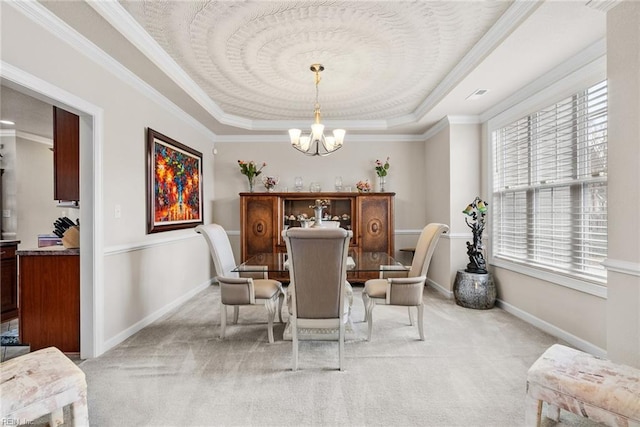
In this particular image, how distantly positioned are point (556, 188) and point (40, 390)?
13.1 feet

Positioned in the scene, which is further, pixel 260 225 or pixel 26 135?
pixel 260 225

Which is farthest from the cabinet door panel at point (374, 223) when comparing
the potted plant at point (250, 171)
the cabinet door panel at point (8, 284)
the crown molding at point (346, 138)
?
the cabinet door panel at point (8, 284)

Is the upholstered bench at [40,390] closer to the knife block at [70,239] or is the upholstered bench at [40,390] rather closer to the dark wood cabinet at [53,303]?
the dark wood cabinet at [53,303]

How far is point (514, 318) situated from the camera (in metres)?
3.42

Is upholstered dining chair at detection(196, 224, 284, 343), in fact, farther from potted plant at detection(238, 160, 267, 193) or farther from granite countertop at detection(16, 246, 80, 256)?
potted plant at detection(238, 160, 267, 193)

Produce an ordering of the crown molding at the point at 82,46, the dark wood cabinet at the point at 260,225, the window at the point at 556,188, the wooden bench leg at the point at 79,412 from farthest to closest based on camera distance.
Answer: the dark wood cabinet at the point at 260,225
the window at the point at 556,188
the crown molding at the point at 82,46
the wooden bench leg at the point at 79,412

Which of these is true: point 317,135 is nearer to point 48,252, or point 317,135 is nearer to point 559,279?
point 48,252

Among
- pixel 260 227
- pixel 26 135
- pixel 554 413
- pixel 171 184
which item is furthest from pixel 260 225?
pixel 554 413

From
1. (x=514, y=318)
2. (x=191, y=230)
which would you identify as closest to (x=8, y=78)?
(x=191, y=230)

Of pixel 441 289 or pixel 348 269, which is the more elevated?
pixel 348 269

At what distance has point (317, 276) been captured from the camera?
2.24 m

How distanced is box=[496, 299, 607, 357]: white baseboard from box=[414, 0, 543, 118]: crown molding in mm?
2521

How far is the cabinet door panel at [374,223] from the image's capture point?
196 inches

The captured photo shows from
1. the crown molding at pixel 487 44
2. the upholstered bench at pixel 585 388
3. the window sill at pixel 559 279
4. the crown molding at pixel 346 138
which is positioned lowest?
the upholstered bench at pixel 585 388
